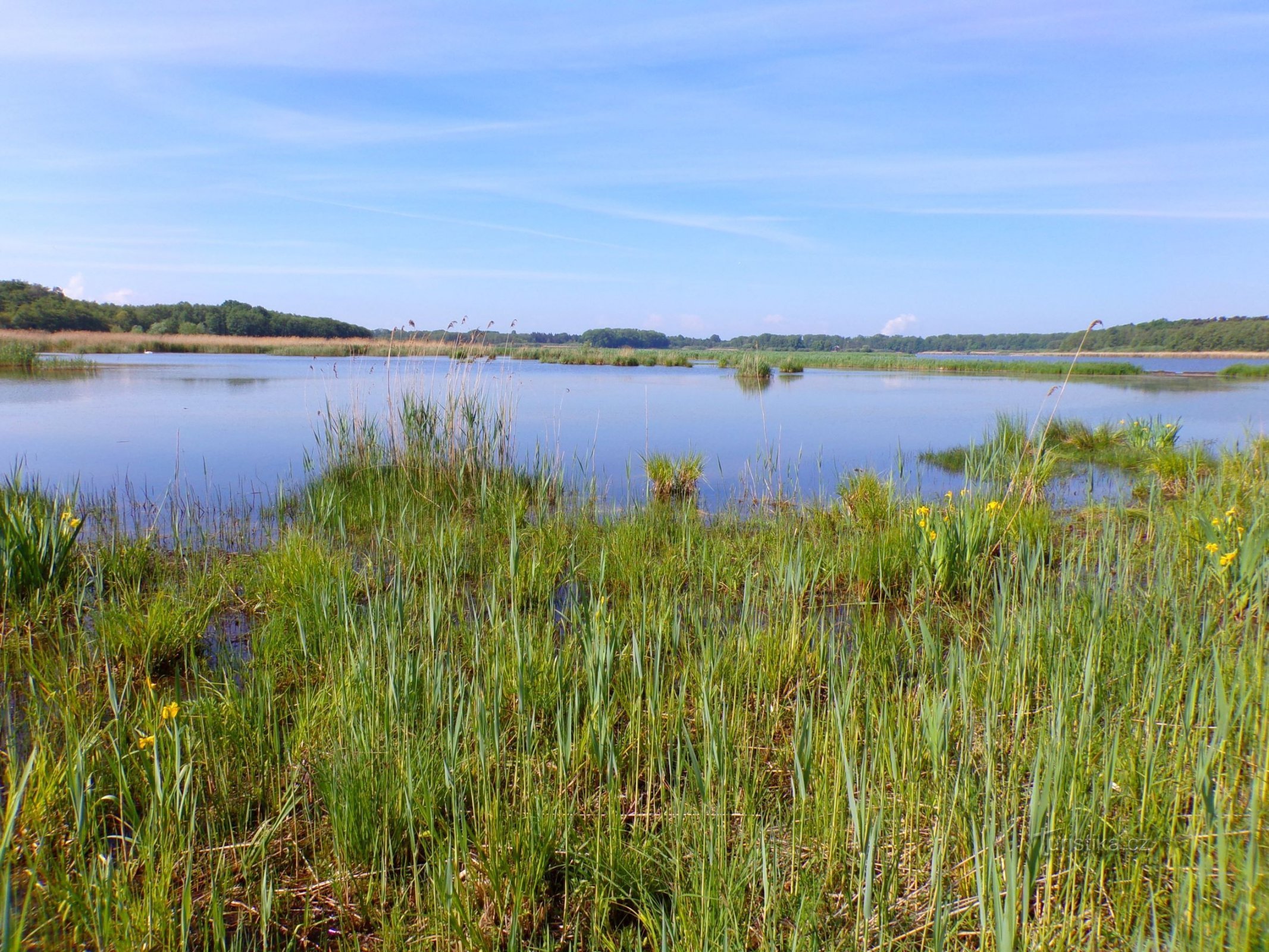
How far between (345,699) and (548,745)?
1.84 ft

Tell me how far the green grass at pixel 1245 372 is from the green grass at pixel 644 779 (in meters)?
28.9

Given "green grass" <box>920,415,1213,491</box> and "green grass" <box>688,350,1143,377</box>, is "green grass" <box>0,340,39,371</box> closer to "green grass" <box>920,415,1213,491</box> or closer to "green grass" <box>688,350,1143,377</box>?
"green grass" <box>920,415,1213,491</box>

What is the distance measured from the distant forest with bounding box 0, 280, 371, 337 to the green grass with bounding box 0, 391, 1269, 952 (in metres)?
40.0

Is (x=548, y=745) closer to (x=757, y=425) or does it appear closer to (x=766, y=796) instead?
(x=766, y=796)

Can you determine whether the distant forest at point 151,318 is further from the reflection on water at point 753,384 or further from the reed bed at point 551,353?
the reflection on water at point 753,384

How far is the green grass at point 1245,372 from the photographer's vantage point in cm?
2480

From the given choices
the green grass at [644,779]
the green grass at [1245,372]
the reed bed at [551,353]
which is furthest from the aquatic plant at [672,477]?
the green grass at [1245,372]

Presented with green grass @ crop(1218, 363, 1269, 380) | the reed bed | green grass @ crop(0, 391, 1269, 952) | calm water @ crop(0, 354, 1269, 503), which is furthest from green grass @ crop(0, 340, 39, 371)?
green grass @ crop(1218, 363, 1269, 380)

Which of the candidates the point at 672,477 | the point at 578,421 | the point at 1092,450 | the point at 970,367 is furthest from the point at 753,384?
the point at 970,367

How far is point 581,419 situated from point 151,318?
42.0m

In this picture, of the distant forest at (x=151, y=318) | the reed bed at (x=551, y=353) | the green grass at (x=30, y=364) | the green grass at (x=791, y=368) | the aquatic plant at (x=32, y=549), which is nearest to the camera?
the aquatic plant at (x=32, y=549)

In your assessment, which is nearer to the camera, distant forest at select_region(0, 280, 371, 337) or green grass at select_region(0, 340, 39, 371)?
green grass at select_region(0, 340, 39, 371)

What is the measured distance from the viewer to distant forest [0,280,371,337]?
33.6m

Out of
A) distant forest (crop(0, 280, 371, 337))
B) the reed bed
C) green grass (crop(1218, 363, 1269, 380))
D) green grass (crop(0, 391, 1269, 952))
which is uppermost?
distant forest (crop(0, 280, 371, 337))
